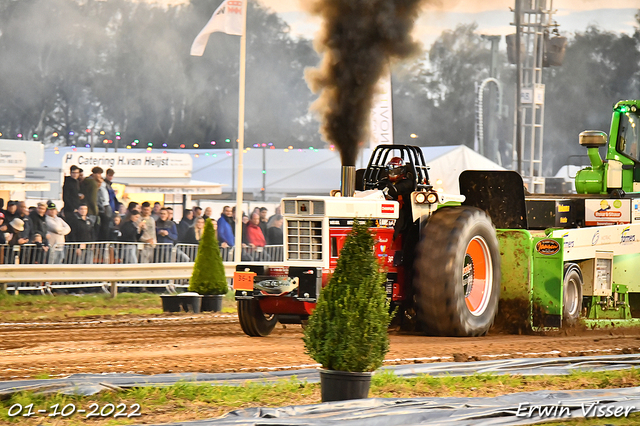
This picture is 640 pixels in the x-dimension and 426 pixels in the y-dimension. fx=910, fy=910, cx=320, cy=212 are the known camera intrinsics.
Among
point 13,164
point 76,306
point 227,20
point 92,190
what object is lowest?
point 76,306

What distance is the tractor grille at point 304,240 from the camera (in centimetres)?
927

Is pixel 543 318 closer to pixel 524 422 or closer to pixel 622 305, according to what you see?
pixel 622 305

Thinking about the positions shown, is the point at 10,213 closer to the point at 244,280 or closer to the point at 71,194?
the point at 71,194

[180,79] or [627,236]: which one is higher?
[180,79]

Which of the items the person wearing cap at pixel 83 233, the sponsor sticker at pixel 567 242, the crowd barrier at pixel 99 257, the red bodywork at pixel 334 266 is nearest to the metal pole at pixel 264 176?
the crowd barrier at pixel 99 257

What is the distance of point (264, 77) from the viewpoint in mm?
40156

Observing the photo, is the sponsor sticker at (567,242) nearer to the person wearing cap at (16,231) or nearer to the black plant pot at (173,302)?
the black plant pot at (173,302)

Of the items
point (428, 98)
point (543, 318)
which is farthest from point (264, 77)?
point (543, 318)

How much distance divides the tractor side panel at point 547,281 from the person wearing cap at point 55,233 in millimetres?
9029

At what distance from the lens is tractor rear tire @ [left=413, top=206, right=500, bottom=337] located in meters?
9.25

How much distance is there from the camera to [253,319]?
386 inches

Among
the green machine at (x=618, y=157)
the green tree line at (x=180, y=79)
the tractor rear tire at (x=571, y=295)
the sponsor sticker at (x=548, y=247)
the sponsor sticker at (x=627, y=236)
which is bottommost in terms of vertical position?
the tractor rear tire at (x=571, y=295)

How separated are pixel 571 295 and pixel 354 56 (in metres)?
3.87

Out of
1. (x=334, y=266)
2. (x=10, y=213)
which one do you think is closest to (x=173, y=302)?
(x=10, y=213)
